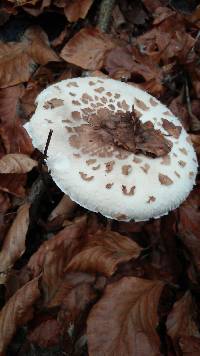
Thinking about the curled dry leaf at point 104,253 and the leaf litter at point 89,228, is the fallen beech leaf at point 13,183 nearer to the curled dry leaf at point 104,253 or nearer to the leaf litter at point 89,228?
the leaf litter at point 89,228

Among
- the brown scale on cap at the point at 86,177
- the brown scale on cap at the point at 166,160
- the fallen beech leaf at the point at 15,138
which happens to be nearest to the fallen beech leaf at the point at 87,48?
the fallen beech leaf at the point at 15,138

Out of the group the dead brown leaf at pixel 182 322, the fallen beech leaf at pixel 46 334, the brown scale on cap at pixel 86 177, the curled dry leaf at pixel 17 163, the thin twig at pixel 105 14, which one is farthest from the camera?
the thin twig at pixel 105 14

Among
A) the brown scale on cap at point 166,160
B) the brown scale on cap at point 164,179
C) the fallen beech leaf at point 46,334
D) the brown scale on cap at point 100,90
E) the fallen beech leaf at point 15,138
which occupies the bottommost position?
the fallen beech leaf at point 46,334

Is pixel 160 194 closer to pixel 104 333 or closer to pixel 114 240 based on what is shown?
pixel 114 240

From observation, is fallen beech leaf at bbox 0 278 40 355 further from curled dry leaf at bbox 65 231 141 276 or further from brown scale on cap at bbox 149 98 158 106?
brown scale on cap at bbox 149 98 158 106

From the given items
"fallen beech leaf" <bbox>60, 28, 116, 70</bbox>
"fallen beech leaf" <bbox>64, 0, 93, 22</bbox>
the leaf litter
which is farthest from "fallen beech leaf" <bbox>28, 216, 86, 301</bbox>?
"fallen beech leaf" <bbox>64, 0, 93, 22</bbox>

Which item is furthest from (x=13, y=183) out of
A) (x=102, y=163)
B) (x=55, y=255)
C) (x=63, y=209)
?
(x=102, y=163)
